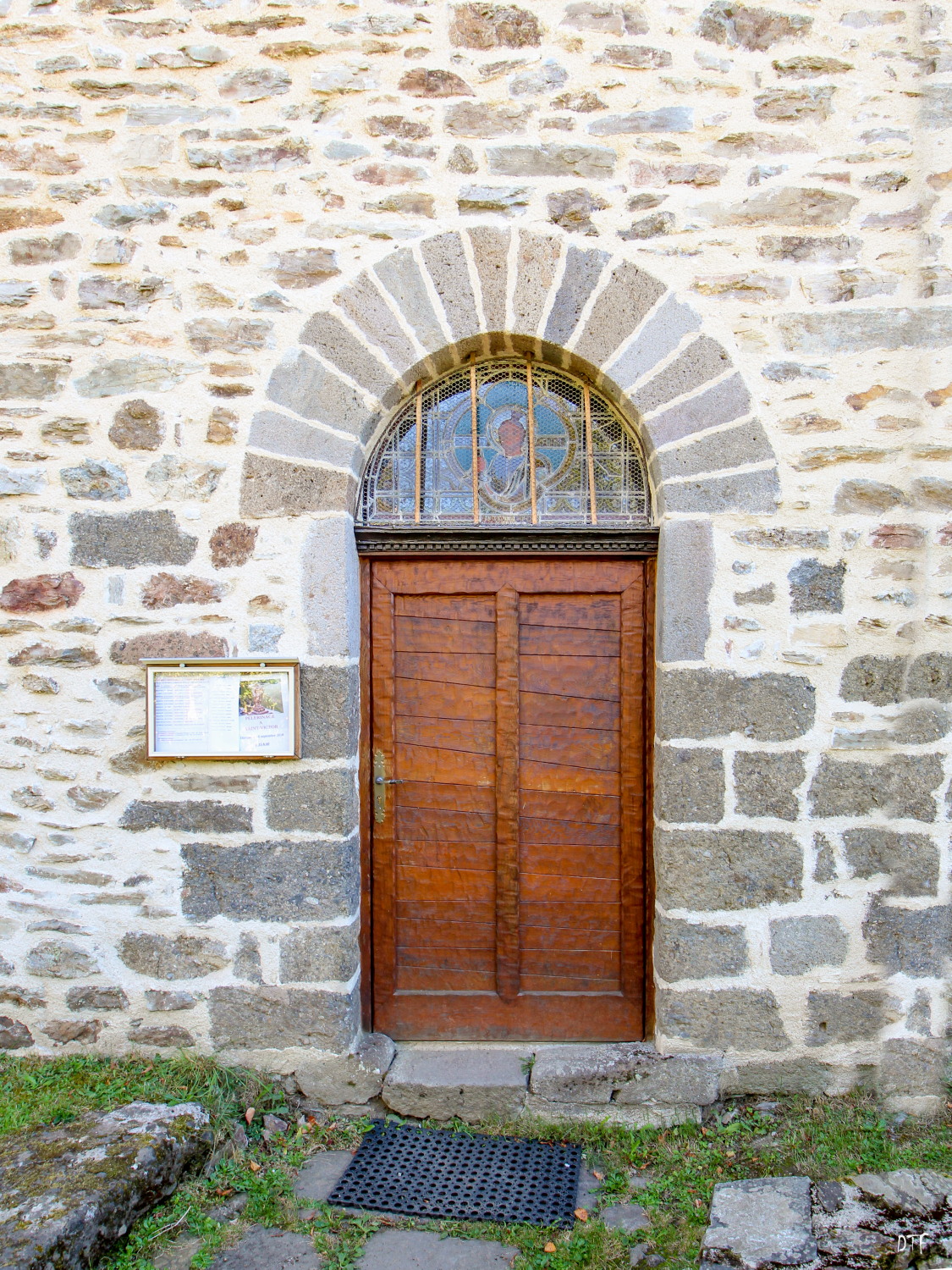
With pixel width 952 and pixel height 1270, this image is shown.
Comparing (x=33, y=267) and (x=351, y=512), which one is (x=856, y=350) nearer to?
(x=351, y=512)

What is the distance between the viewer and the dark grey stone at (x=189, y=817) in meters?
2.83

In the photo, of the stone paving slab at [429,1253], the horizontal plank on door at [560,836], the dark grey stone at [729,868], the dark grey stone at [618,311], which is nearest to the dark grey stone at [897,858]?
the dark grey stone at [729,868]

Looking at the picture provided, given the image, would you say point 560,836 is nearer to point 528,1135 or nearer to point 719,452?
point 528,1135

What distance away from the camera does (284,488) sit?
2799 millimetres

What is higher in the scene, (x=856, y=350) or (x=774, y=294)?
(x=774, y=294)

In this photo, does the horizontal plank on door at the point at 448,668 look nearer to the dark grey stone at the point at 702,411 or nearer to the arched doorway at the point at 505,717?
the arched doorway at the point at 505,717

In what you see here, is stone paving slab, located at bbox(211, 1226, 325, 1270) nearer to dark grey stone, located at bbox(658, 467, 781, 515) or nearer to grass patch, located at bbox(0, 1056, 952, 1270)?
grass patch, located at bbox(0, 1056, 952, 1270)

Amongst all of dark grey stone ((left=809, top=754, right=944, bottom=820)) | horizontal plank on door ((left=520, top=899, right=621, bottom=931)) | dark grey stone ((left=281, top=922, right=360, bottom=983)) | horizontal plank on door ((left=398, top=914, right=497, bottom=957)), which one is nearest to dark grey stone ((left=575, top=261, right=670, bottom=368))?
dark grey stone ((left=809, top=754, right=944, bottom=820))

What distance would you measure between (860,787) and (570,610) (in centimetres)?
115

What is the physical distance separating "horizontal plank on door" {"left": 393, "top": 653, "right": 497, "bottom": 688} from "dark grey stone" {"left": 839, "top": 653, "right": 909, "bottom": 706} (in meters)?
1.22

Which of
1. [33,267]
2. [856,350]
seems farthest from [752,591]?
[33,267]

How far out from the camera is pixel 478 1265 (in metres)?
2.27

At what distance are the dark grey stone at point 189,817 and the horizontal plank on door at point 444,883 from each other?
2.02 feet

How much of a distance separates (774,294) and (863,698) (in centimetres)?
139
